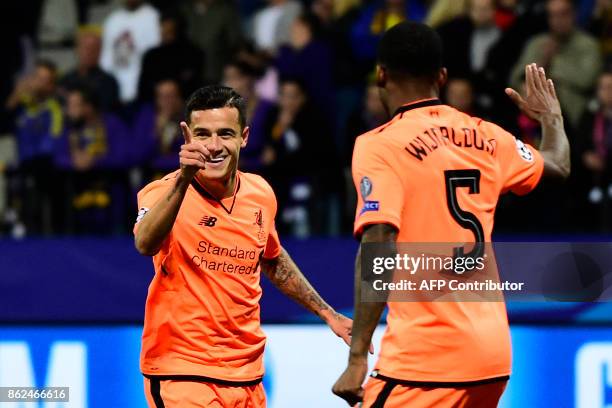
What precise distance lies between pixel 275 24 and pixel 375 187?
306 inches

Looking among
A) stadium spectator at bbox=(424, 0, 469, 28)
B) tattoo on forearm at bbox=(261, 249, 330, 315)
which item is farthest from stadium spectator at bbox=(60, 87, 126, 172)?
tattoo on forearm at bbox=(261, 249, 330, 315)

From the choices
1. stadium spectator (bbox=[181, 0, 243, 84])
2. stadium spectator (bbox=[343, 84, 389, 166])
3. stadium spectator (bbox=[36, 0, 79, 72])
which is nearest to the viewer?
stadium spectator (bbox=[343, 84, 389, 166])

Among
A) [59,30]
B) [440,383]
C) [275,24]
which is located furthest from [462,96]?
[59,30]

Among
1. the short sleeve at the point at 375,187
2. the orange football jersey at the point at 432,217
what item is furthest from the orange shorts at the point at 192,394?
the short sleeve at the point at 375,187

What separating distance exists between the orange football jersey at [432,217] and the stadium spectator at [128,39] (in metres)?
7.74

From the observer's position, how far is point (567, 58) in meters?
9.66

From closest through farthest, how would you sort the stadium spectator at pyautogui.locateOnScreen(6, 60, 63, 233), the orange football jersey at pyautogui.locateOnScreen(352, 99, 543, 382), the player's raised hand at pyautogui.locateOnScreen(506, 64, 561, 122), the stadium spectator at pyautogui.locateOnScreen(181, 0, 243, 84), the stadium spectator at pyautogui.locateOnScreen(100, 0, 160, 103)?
the orange football jersey at pyautogui.locateOnScreen(352, 99, 543, 382)
the player's raised hand at pyautogui.locateOnScreen(506, 64, 561, 122)
the stadium spectator at pyautogui.locateOnScreen(6, 60, 63, 233)
the stadium spectator at pyautogui.locateOnScreen(181, 0, 243, 84)
the stadium spectator at pyautogui.locateOnScreen(100, 0, 160, 103)

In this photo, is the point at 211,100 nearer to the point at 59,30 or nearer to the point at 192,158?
the point at 192,158

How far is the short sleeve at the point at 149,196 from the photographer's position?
Result: 5184 mm

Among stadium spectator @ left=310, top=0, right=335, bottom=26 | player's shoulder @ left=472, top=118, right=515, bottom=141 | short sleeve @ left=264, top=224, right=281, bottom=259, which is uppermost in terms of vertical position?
stadium spectator @ left=310, top=0, right=335, bottom=26

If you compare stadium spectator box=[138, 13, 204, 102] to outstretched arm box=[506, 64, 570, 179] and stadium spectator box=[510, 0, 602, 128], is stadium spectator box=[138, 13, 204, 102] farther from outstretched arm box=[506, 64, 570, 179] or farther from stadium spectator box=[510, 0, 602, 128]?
outstretched arm box=[506, 64, 570, 179]

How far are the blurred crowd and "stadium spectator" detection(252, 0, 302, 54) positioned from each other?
0.02m

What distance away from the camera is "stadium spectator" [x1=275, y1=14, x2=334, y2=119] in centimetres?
1049

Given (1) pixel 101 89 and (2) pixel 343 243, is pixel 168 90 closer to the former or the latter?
(1) pixel 101 89
